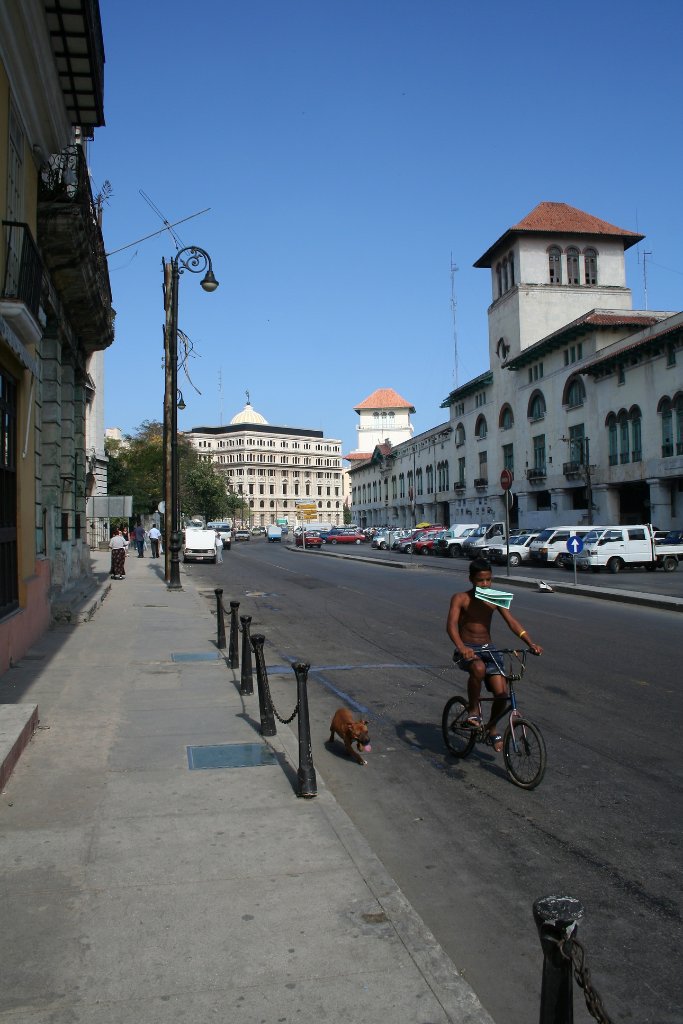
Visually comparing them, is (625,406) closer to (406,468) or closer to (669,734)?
(669,734)

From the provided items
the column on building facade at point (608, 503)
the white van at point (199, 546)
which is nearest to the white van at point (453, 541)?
the column on building facade at point (608, 503)

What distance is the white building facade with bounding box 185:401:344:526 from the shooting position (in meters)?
171

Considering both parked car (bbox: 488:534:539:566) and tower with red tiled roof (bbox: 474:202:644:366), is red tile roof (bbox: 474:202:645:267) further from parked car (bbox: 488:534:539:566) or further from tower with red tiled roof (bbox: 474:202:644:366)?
parked car (bbox: 488:534:539:566)

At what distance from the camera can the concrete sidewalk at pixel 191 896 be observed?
330 cm

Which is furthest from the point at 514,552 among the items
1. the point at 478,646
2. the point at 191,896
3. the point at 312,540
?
the point at 191,896

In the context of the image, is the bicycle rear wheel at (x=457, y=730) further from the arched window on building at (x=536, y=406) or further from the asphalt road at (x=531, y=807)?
the arched window on building at (x=536, y=406)

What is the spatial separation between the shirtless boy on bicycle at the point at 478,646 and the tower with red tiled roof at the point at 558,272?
5863 cm

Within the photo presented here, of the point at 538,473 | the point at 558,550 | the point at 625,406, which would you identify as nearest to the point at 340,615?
the point at 558,550

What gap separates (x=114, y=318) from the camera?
71.5ft

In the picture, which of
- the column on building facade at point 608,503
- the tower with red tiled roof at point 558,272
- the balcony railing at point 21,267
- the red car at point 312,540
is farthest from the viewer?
the red car at point 312,540

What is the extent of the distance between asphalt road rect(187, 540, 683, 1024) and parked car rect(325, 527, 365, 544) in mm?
65736

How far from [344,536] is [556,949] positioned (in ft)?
258

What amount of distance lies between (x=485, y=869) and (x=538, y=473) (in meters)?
56.5

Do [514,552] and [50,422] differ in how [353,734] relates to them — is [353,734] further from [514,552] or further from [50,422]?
[514,552]
